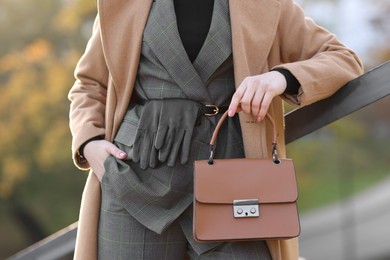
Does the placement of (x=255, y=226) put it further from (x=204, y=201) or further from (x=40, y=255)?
(x=40, y=255)

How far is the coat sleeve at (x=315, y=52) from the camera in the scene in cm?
182

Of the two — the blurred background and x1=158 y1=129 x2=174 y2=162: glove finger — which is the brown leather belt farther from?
the blurred background

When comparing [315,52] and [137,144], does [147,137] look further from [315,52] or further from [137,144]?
[315,52]

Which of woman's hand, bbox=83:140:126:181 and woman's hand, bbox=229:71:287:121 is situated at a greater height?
woman's hand, bbox=229:71:287:121

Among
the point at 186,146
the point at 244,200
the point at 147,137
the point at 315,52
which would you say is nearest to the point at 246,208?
the point at 244,200

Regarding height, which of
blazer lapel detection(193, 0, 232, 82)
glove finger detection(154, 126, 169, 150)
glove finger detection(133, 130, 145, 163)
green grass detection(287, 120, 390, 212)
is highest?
blazer lapel detection(193, 0, 232, 82)

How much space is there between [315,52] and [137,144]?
59 cm

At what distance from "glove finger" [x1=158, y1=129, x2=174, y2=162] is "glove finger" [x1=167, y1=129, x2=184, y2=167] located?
1cm

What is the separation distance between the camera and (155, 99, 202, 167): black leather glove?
174cm

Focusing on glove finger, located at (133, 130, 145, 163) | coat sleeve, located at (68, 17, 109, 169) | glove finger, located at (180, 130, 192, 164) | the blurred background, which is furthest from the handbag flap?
the blurred background

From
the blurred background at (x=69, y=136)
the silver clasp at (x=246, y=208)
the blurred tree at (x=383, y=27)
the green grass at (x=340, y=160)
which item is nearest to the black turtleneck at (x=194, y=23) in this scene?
the silver clasp at (x=246, y=208)

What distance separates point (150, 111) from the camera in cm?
181

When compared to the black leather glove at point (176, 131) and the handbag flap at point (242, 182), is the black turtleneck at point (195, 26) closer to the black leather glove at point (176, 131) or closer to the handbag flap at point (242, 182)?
the black leather glove at point (176, 131)

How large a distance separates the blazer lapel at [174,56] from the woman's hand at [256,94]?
135 mm
